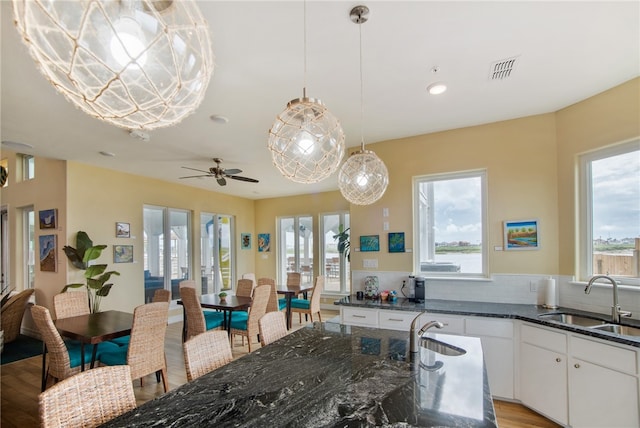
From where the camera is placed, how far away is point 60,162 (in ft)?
15.4

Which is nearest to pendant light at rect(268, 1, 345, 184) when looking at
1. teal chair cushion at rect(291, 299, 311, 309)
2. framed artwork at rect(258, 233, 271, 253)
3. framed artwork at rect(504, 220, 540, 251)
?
framed artwork at rect(504, 220, 540, 251)

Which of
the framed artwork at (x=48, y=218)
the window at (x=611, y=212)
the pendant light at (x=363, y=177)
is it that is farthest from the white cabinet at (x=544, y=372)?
the framed artwork at (x=48, y=218)

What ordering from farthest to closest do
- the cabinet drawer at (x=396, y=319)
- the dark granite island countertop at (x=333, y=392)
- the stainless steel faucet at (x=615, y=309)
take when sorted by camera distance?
the cabinet drawer at (x=396, y=319) → the stainless steel faucet at (x=615, y=309) → the dark granite island countertop at (x=333, y=392)

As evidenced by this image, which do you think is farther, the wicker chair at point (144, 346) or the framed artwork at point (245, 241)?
the framed artwork at point (245, 241)

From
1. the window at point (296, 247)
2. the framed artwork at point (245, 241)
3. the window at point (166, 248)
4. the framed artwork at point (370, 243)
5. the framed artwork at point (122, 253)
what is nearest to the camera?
the framed artwork at point (370, 243)

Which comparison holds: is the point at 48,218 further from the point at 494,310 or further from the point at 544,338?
the point at 544,338

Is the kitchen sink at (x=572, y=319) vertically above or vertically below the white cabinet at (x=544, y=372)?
above

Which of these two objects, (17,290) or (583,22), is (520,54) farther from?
(17,290)

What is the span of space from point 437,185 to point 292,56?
242 centimetres

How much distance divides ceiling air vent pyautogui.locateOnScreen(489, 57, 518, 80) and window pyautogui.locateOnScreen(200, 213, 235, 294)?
20.5ft

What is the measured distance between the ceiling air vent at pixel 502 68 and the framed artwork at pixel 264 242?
22.1 ft

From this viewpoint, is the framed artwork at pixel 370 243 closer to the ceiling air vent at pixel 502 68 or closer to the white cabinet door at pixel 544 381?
the white cabinet door at pixel 544 381

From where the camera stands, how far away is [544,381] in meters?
2.54

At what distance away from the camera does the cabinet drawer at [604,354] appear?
2016mm
